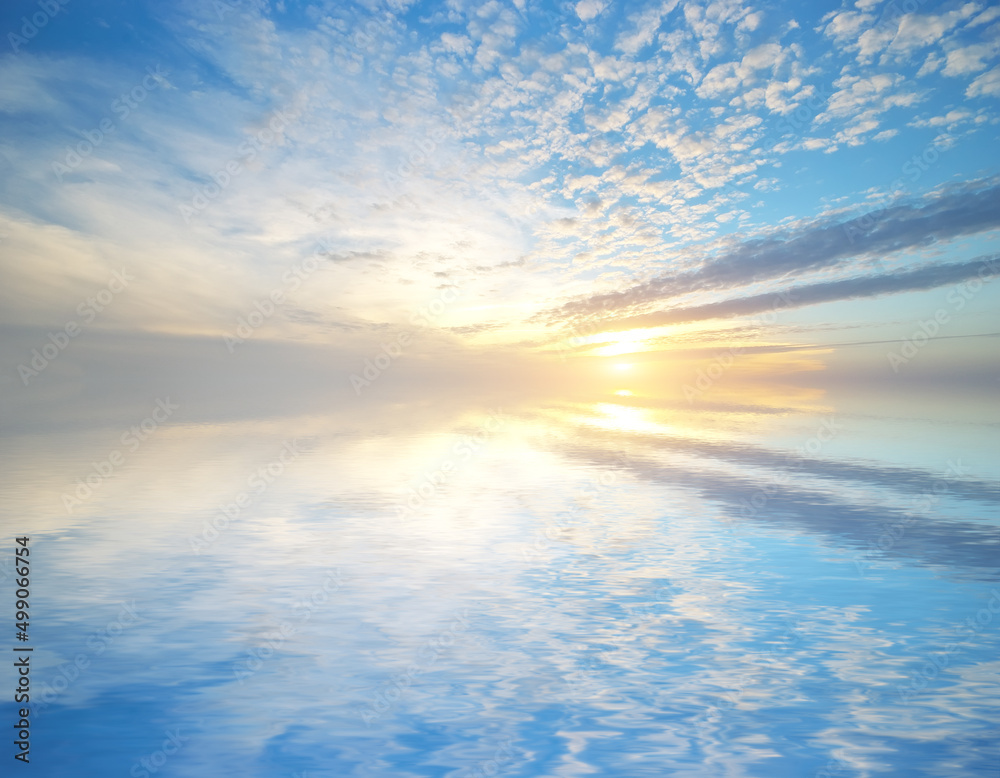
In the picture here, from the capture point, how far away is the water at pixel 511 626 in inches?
267

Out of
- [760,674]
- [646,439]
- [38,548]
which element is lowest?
[760,674]

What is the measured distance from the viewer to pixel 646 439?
3616 centimetres

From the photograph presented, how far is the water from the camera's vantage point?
22.2 feet

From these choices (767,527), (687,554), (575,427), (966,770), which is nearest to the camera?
(966,770)

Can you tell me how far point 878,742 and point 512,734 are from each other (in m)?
4.94

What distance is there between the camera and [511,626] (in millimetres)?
9898

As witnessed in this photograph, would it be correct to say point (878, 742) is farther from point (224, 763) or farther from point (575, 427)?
point (575, 427)

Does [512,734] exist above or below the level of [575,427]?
below

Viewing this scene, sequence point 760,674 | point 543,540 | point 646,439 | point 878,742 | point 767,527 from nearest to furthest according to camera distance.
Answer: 1. point 878,742
2. point 760,674
3. point 543,540
4. point 767,527
5. point 646,439

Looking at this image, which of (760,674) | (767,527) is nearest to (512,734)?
(760,674)

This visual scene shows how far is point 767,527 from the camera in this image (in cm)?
1595

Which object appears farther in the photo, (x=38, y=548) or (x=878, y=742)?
(x=38, y=548)

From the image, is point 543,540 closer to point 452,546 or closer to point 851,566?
point 452,546

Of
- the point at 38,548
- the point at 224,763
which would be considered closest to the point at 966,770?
the point at 224,763
